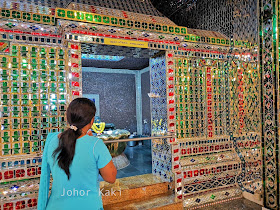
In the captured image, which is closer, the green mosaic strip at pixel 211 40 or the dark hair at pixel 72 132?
the dark hair at pixel 72 132

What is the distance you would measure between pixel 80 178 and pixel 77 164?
0.10 m

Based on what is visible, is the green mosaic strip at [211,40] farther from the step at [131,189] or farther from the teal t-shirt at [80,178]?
the teal t-shirt at [80,178]

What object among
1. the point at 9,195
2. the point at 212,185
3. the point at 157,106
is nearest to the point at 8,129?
the point at 9,195

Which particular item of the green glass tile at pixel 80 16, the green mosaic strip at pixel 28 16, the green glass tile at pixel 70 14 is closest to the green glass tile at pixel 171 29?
the green glass tile at pixel 80 16

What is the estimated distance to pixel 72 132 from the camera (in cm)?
139

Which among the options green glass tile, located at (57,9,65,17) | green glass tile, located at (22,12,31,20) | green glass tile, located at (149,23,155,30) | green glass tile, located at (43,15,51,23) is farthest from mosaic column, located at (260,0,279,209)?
green glass tile, located at (22,12,31,20)

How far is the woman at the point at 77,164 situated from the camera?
4.44 feet

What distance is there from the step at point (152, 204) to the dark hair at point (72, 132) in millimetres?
2375

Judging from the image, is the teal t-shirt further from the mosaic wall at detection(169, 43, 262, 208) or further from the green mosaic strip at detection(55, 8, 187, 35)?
the mosaic wall at detection(169, 43, 262, 208)

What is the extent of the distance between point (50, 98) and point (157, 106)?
201 centimetres

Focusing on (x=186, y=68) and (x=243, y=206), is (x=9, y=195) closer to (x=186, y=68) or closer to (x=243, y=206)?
(x=186, y=68)

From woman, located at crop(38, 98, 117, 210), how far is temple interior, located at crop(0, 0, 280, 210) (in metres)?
1.59

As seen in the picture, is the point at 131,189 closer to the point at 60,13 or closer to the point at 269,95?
the point at 269,95

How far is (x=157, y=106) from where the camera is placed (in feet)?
13.6
